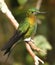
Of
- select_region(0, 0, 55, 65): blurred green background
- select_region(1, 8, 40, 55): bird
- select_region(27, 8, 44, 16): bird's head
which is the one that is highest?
select_region(27, 8, 44, 16): bird's head

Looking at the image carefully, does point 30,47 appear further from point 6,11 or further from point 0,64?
point 0,64

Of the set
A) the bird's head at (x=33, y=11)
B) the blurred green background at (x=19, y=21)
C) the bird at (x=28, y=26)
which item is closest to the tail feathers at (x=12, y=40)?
the bird at (x=28, y=26)

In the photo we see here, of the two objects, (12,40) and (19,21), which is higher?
(12,40)

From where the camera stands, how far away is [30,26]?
2.42 meters

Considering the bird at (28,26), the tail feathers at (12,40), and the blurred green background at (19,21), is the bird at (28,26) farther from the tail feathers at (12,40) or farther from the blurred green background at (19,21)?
the blurred green background at (19,21)

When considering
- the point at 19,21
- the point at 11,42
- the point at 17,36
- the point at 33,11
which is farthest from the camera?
the point at 19,21

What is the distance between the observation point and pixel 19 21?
318cm

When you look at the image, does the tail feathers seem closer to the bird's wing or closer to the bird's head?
the bird's wing

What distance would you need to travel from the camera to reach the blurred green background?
9.89 feet

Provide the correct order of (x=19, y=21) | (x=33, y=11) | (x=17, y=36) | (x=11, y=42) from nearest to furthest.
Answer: (x=11, y=42)
(x=17, y=36)
(x=33, y=11)
(x=19, y=21)

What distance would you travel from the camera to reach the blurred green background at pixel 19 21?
3.01 m

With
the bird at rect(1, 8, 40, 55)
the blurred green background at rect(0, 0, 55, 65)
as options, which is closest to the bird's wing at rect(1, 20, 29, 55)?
the bird at rect(1, 8, 40, 55)

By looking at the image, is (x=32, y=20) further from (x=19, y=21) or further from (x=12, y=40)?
(x=19, y=21)

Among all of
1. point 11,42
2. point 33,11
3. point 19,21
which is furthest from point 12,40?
point 19,21
